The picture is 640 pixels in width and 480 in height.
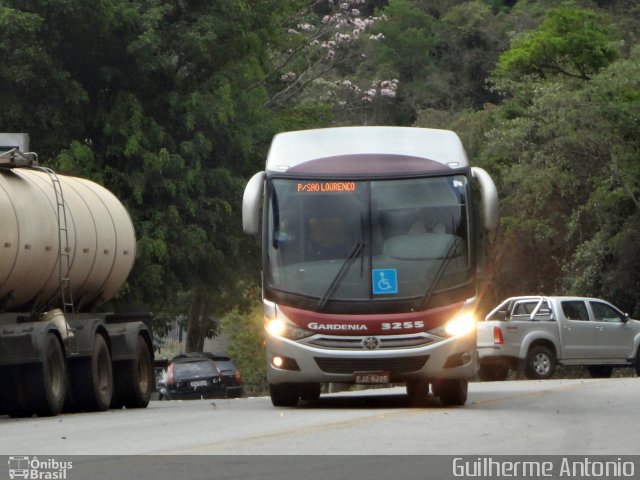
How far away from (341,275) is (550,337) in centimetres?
1455

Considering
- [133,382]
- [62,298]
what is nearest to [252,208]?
[62,298]

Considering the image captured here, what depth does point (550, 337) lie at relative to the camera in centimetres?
3067

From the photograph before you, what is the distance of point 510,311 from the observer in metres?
31.1

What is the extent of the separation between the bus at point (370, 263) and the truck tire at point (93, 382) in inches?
131

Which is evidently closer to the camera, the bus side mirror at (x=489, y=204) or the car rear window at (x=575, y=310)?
the bus side mirror at (x=489, y=204)

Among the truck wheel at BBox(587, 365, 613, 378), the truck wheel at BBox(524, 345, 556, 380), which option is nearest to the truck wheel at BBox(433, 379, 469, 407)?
the truck wheel at BBox(524, 345, 556, 380)

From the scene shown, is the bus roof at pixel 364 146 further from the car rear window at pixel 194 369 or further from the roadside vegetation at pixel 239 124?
the car rear window at pixel 194 369

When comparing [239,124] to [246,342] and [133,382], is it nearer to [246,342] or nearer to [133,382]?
[133,382]

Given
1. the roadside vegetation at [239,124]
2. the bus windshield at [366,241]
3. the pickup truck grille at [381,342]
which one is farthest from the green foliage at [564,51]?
the pickup truck grille at [381,342]

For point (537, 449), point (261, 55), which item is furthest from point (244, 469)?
point (261, 55)

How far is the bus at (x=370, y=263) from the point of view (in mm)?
16922

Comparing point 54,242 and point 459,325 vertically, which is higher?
point 54,242

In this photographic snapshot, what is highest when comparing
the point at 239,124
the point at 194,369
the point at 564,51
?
the point at 564,51

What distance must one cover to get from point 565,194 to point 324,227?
955 inches
